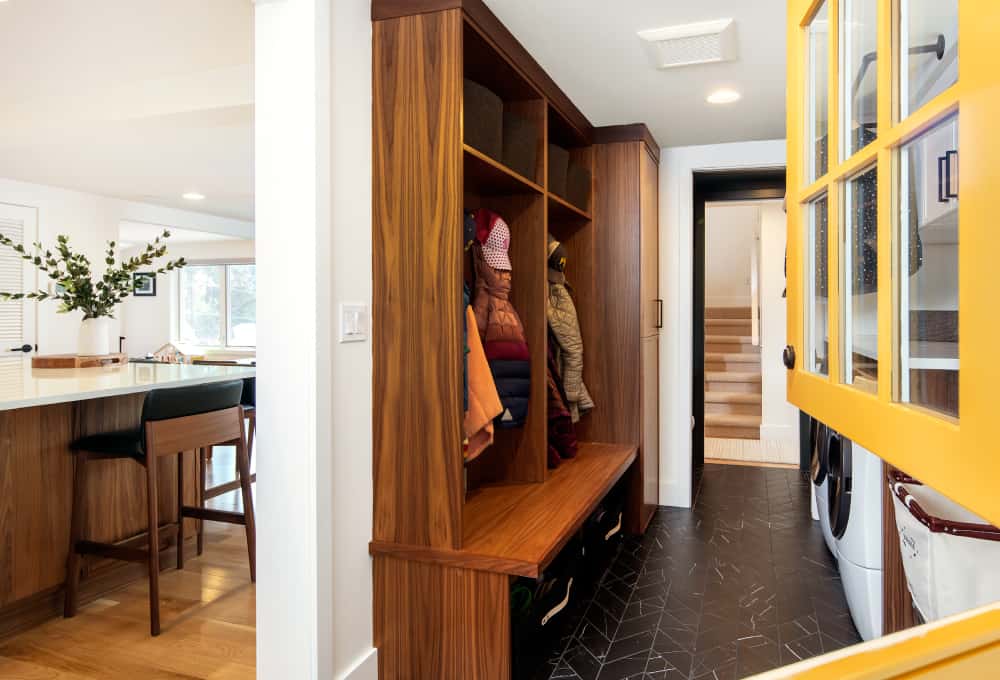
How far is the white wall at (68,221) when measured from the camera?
18.6 ft

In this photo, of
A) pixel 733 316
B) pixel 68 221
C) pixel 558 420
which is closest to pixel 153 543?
pixel 558 420

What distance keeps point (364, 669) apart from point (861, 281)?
1.80m

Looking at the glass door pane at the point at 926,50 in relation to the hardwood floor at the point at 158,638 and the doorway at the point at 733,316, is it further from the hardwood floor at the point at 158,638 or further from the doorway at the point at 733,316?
the doorway at the point at 733,316

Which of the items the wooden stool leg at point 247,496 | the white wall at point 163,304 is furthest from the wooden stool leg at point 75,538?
the white wall at point 163,304

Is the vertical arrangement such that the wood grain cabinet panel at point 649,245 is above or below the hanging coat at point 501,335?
above

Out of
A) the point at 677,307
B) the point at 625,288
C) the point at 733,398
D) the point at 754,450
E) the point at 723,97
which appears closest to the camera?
the point at 723,97

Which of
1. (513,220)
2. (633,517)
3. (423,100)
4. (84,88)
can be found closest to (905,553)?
(423,100)

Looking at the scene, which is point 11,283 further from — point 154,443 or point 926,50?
point 926,50

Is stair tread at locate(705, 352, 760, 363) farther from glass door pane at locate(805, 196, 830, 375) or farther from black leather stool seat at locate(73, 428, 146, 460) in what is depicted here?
glass door pane at locate(805, 196, 830, 375)

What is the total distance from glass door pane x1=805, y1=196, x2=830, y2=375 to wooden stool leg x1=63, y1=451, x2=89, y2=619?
2.77 m

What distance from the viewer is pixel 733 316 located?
25.5 feet

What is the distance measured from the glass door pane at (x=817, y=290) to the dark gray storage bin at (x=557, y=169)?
2083mm

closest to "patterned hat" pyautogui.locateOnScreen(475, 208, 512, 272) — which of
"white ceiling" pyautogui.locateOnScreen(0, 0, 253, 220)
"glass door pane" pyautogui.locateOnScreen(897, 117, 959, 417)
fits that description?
"white ceiling" pyautogui.locateOnScreen(0, 0, 253, 220)

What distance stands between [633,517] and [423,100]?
2.62 metres
